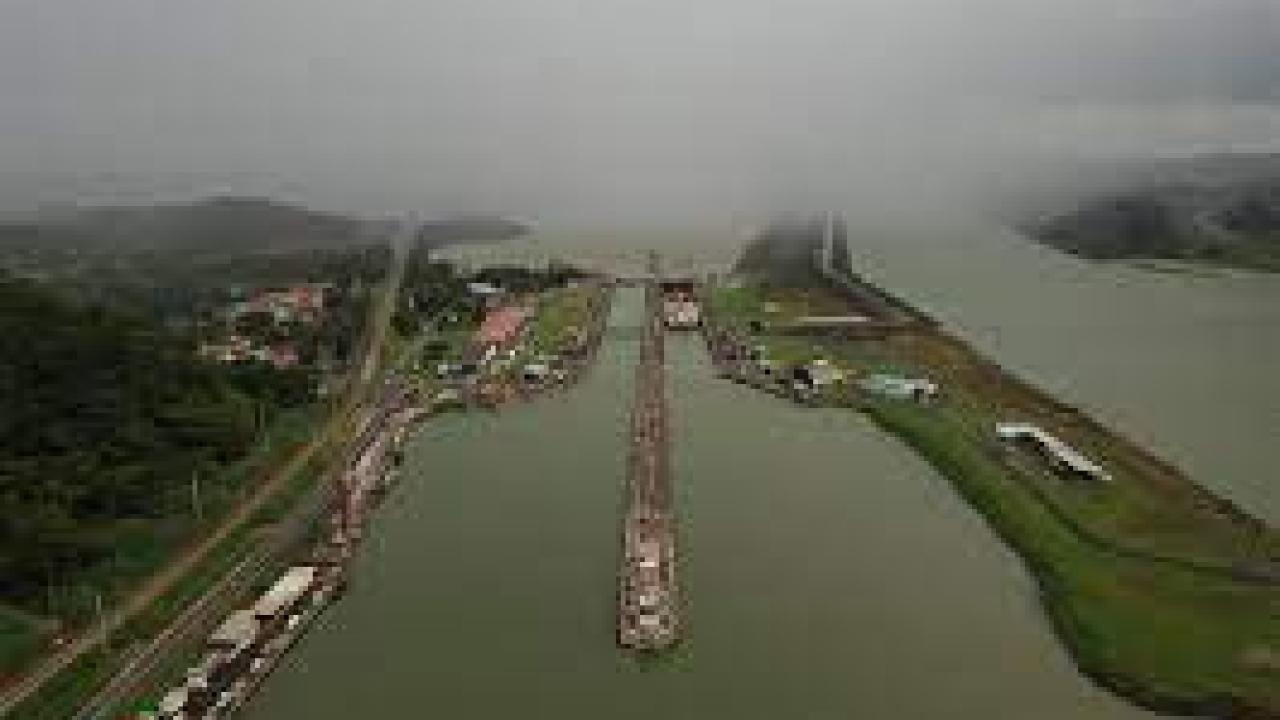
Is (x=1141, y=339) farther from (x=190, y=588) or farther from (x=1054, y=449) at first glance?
(x=190, y=588)

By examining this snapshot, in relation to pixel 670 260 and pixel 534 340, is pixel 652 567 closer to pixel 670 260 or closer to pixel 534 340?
pixel 534 340

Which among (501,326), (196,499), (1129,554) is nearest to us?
(1129,554)

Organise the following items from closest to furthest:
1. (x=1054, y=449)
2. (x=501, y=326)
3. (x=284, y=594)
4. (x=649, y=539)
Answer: (x=284, y=594) → (x=649, y=539) → (x=1054, y=449) → (x=501, y=326)

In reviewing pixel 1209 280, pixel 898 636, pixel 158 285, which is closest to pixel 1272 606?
pixel 898 636

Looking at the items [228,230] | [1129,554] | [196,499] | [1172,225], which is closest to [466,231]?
[228,230]

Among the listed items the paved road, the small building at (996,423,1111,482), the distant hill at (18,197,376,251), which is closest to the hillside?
the paved road

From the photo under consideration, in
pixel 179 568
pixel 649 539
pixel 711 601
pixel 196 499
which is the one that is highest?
pixel 196 499
